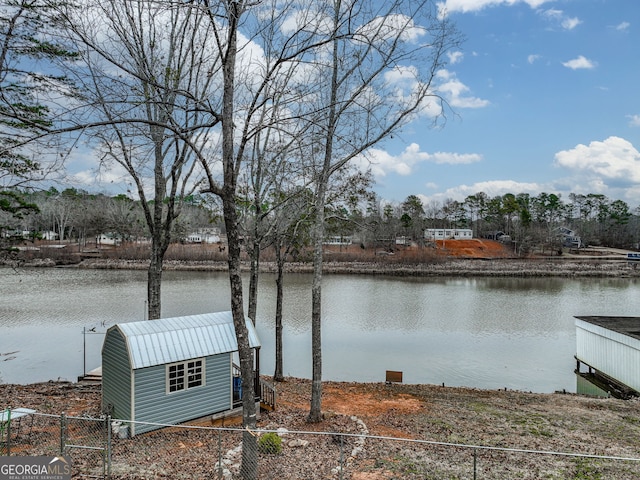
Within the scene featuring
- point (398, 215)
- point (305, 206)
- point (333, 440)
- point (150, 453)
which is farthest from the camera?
point (398, 215)

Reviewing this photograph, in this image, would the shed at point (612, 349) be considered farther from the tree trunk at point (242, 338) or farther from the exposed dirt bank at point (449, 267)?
the exposed dirt bank at point (449, 267)

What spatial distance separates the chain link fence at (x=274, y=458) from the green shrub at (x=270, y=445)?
2 cm

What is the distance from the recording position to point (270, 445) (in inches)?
288

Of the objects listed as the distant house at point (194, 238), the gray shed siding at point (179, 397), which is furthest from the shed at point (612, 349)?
the distant house at point (194, 238)

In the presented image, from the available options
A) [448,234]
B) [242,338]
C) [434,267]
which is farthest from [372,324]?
[448,234]

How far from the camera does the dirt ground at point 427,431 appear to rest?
695 cm

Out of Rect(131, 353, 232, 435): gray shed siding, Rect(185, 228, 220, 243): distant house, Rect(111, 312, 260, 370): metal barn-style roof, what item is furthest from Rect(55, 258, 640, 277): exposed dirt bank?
Rect(131, 353, 232, 435): gray shed siding

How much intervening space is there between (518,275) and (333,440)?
47200mm

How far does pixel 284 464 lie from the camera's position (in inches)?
276

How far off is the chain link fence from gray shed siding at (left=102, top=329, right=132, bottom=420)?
1.52 ft

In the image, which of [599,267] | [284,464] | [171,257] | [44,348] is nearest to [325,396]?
[284,464]

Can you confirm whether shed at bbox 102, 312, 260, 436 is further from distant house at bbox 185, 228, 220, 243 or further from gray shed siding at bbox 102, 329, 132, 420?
distant house at bbox 185, 228, 220, 243

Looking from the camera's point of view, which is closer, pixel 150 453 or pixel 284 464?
pixel 284 464

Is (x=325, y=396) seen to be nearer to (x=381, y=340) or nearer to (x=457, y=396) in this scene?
(x=457, y=396)
